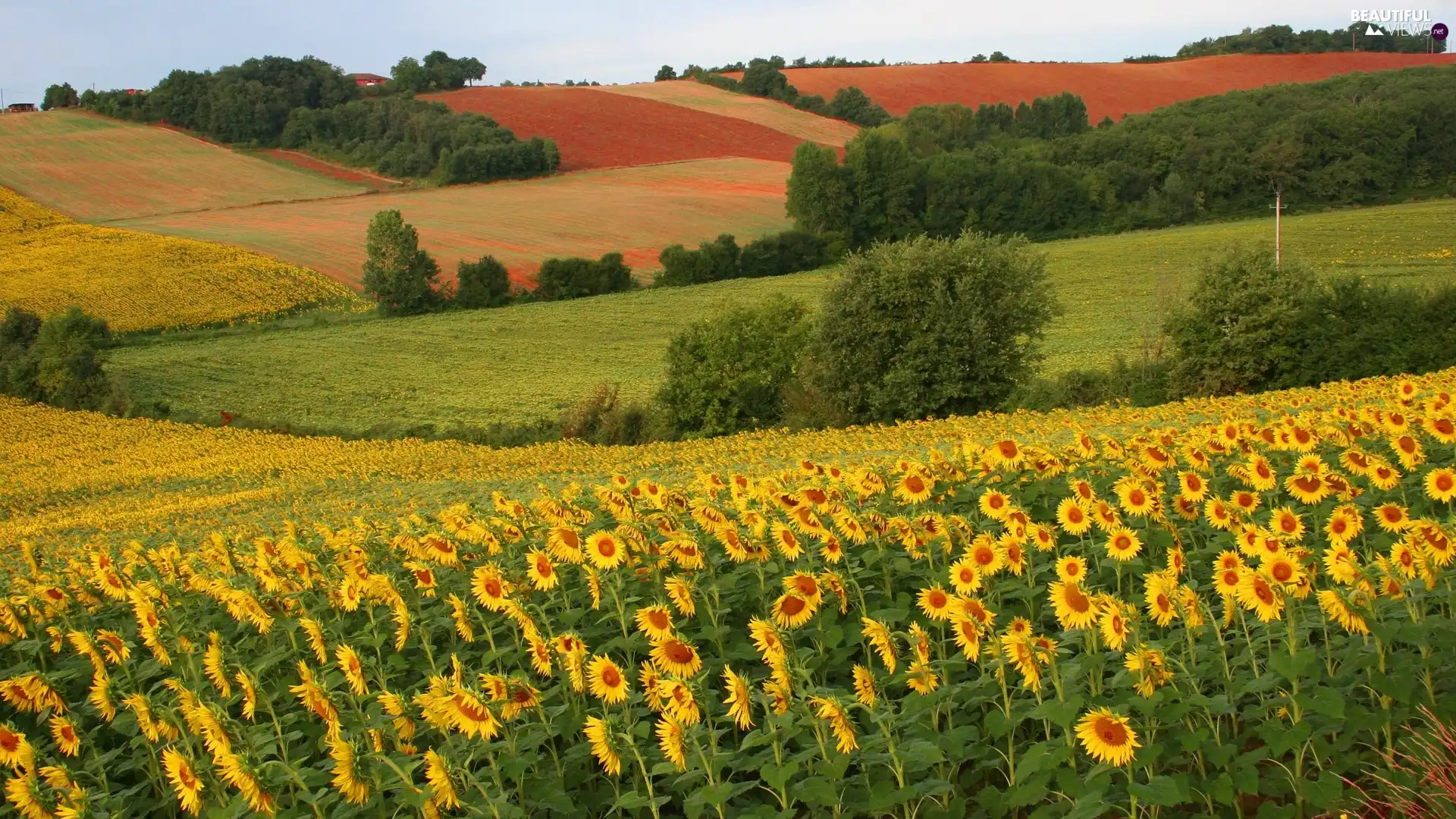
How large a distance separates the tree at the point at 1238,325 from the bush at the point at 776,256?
139 feet

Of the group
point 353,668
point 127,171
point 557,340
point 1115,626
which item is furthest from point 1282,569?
point 127,171

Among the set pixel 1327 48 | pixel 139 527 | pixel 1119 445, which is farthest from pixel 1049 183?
pixel 1119 445

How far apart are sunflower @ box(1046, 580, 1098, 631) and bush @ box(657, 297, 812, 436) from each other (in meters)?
30.5

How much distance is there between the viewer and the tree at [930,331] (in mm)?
33156

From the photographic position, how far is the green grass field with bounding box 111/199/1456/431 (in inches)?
1688

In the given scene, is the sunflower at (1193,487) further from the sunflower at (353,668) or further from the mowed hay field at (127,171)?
the mowed hay field at (127,171)

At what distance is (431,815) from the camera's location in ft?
13.0

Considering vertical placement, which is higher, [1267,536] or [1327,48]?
[1327,48]

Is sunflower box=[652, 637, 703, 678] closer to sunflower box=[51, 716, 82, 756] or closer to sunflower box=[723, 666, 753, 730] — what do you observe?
sunflower box=[723, 666, 753, 730]

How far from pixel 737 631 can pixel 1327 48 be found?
12670 centimetres

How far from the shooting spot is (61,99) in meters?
111

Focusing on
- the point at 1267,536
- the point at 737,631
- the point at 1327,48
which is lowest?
the point at 737,631

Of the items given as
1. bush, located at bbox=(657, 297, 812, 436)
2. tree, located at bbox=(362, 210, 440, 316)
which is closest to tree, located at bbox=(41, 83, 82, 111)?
tree, located at bbox=(362, 210, 440, 316)

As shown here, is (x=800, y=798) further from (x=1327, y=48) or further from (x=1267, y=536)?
(x=1327, y=48)
